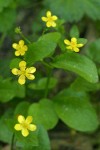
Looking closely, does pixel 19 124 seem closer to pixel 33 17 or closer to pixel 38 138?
pixel 38 138

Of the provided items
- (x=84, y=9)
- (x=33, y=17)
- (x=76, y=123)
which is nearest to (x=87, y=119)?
(x=76, y=123)

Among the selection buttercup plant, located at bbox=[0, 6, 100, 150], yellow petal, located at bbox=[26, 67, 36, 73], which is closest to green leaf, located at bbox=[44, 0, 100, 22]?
buttercup plant, located at bbox=[0, 6, 100, 150]

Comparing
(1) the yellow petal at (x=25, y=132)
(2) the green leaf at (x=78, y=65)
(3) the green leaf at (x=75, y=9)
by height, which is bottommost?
(1) the yellow petal at (x=25, y=132)

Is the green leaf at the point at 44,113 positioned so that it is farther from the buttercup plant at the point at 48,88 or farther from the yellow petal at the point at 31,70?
the yellow petal at the point at 31,70

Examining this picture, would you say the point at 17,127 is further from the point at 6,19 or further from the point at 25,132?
the point at 6,19

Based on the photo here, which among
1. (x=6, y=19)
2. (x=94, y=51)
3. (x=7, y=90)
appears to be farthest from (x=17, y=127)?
(x=6, y=19)

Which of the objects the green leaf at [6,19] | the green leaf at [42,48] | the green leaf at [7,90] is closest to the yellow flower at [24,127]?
the green leaf at [42,48]

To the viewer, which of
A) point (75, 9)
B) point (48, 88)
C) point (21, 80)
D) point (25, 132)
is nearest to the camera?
point (25, 132)
